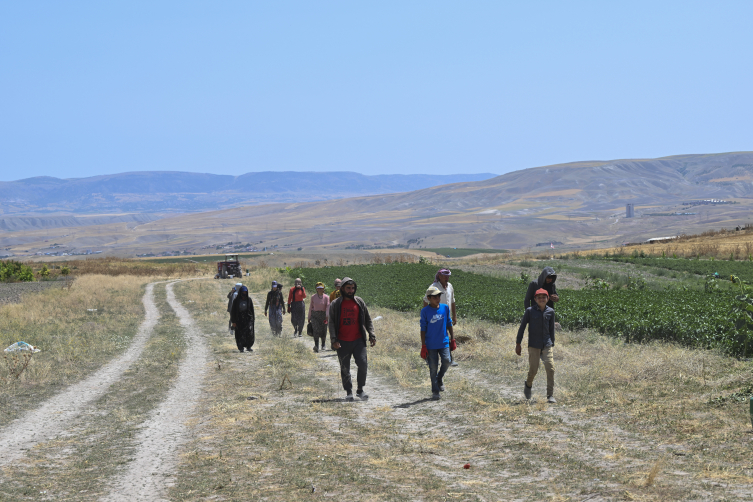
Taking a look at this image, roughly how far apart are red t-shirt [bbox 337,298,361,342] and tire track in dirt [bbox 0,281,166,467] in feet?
14.5

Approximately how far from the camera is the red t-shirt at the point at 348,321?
466 inches

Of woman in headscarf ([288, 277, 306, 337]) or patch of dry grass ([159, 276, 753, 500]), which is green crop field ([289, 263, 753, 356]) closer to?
patch of dry grass ([159, 276, 753, 500])

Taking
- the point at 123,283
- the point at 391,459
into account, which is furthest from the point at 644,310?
the point at 123,283

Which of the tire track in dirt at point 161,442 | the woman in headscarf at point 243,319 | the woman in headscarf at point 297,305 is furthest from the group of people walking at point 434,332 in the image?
the woman in headscarf at point 297,305

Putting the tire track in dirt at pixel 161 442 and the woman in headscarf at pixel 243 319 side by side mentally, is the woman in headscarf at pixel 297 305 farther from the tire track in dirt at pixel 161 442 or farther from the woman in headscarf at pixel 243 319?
the tire track in dirt at pixel 161 442

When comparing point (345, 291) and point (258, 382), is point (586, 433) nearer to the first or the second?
point (345, 291)

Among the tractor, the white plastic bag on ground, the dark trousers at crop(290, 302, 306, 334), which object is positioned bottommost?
the tractor

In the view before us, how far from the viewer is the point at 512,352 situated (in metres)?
16.4

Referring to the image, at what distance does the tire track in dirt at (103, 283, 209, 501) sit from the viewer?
7606 mm

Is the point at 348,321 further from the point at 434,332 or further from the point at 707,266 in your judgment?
the point at 707,266

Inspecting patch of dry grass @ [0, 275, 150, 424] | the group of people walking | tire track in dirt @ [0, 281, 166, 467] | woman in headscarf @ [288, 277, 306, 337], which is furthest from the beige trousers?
woman in headscarf @ [288, 277, 306, 337]

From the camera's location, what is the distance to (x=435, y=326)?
11.8 meters

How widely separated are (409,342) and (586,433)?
33.6ft

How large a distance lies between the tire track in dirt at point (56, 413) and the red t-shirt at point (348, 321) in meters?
4.41
